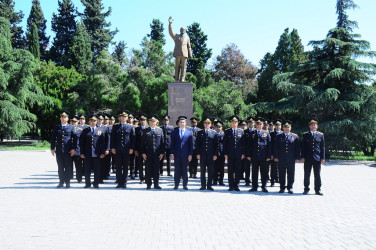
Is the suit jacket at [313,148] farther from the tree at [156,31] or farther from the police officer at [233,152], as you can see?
the tree at [156,31]

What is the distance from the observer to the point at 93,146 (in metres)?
Result: 9.16

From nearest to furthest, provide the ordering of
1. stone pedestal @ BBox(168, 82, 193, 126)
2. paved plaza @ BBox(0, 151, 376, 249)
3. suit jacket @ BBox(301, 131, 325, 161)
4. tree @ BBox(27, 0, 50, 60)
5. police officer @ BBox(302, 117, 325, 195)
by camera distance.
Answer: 1. paved plaza @ BBox(0, 151, 376, 249)
2. police officer @ BBox(302, 117, 325, 195)
3. suit jacket @ BBox(301, 131, 325, 161)
4. stone pedestal @ BBox(168, 82, 193, 126)
5. tree @ BBox(27, 0, 50, 60)

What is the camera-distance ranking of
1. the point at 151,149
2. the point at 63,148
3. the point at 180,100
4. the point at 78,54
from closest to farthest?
the point at 63,148 → the point at 151,149 → the point at 180,100 → the point at 78,54

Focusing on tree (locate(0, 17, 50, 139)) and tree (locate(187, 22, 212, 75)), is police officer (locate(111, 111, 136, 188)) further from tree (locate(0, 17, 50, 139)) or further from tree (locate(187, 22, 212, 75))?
tree (locate(187, 22, 212, 75))

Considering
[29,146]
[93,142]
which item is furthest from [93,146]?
[29,146]

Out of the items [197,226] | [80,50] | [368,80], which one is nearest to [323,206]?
[197,226]

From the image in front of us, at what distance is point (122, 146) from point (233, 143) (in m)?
3.02

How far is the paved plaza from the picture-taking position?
446cm

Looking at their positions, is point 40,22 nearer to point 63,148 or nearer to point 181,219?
point 63,148

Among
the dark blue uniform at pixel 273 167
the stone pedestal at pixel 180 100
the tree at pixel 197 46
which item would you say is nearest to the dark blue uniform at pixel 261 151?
the dark blue uniform at pixel 273 167

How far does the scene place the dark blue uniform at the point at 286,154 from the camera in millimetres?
8867

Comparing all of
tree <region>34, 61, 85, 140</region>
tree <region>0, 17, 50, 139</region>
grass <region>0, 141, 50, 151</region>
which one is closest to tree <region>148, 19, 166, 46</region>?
tree <region>34, 61, 85, 140</region>

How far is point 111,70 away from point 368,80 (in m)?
20.8

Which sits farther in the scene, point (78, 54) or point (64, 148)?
point (78, 54)
